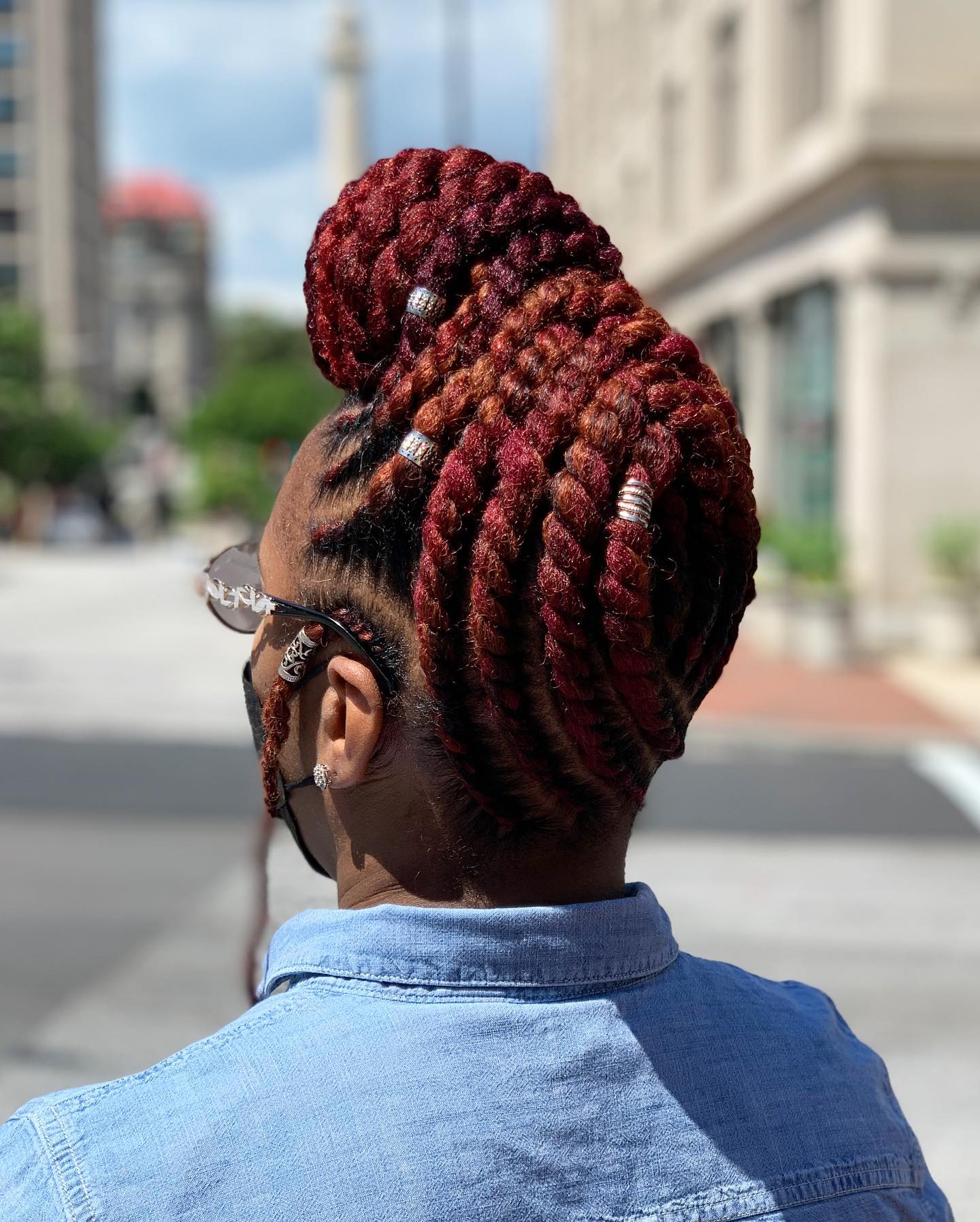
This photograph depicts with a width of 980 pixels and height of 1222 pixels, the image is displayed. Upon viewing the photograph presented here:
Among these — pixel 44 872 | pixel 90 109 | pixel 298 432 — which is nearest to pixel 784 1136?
pixel 44 872

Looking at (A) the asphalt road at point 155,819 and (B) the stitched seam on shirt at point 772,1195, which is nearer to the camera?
(B) the stitched seam on shirt at point 772,1195

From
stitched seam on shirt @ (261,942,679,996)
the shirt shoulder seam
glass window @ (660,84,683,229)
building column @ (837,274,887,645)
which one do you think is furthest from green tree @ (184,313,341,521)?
the shirt shoulder seam

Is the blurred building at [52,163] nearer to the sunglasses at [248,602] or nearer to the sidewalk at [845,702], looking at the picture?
the sidewalk at [845,702]

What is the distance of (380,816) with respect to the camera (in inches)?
50.8

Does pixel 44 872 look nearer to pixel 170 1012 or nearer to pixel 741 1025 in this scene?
pixel 170 1012

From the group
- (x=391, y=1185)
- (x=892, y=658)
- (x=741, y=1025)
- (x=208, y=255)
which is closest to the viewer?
(x=391, y=1185)

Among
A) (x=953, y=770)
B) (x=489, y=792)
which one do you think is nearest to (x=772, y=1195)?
(x=489, y=792)

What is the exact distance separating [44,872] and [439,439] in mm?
6831

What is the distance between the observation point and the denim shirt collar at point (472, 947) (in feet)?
3.92

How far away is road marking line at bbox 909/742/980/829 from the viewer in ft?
31.4

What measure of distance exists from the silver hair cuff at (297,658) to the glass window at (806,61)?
63.5 ft

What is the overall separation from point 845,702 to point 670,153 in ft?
56.6

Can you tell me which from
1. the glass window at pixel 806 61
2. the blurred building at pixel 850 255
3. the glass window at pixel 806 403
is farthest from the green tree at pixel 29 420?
the glass window at pixel 806 61

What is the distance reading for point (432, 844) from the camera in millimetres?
A: 1271
